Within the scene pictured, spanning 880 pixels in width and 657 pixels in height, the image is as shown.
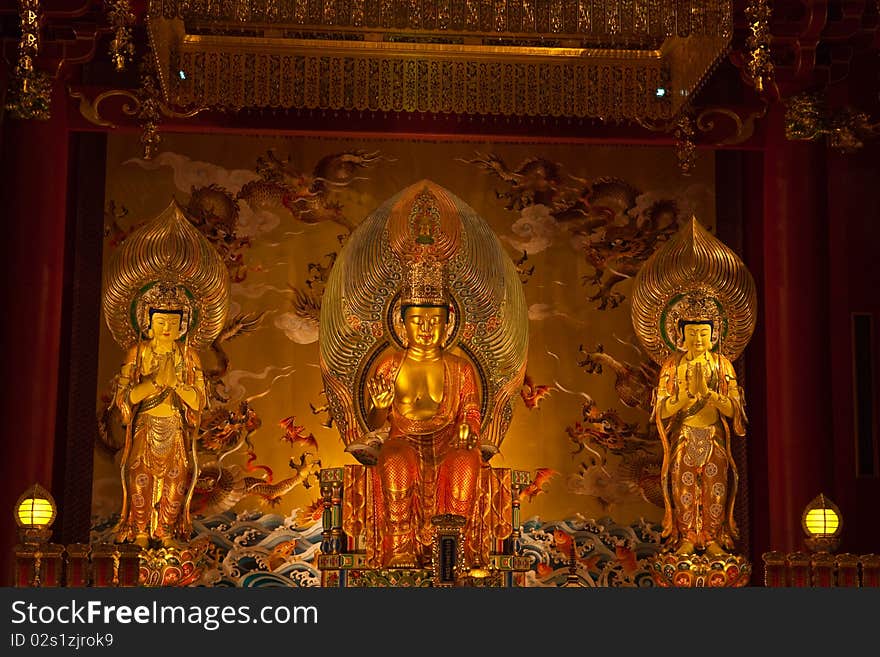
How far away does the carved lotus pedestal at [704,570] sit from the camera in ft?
20.8

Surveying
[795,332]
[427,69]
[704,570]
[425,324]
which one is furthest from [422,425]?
[795,332]

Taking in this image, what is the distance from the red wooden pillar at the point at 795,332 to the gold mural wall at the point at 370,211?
60cm

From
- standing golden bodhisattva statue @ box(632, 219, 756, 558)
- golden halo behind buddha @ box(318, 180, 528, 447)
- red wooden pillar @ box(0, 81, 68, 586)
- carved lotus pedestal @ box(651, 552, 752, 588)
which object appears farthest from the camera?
golden halo behind buddha @ box(318, 180, 528, 447)

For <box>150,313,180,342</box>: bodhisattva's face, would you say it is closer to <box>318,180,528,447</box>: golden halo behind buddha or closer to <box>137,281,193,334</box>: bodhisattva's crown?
<box>137,281,193,334</box>: bodhisattva's crown

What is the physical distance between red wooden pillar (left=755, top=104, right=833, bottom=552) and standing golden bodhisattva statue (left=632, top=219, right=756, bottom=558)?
472 mm

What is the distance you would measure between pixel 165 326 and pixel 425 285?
46.4 inches

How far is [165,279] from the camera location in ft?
21.8

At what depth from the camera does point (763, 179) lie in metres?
7.44

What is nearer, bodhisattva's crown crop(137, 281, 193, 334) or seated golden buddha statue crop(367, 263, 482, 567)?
seated golden buddha statue crop(367, 263, 482, 567)

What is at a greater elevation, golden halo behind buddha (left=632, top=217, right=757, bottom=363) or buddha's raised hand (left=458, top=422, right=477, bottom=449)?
golden halo behind buddha (left=632, top=217, right=757, bottom=363)

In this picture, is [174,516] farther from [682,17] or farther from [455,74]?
[682,17]

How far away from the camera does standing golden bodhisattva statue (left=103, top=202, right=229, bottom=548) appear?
6523 mm

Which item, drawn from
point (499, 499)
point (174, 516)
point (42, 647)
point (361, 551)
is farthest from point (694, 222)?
point (42, 647)

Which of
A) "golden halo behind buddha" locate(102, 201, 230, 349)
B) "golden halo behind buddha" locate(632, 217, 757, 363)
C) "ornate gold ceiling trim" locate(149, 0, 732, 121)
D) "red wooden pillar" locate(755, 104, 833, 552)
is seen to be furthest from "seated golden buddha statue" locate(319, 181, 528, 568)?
"red wooden pillar" locate(755, 104, 833, 552)
